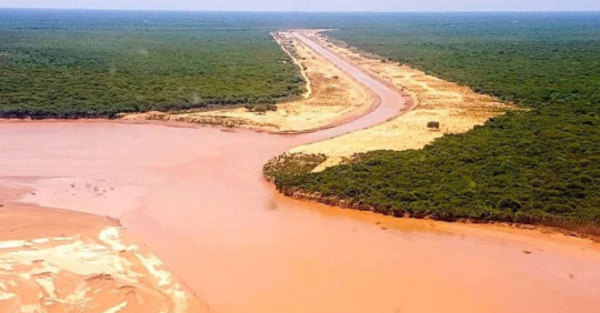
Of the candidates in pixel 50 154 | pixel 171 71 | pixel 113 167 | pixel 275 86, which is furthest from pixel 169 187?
pixel 171 71

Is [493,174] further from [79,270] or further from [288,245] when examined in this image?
[79,270]

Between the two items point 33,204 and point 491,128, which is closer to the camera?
point 33,204

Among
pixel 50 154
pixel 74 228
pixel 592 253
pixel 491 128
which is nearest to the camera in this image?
→ pixel 592 253

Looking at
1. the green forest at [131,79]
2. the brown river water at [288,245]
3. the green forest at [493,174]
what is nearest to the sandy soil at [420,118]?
the green forest at [493,174]

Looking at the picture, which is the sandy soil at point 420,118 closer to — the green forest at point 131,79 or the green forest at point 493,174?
the green forest at point 493,174

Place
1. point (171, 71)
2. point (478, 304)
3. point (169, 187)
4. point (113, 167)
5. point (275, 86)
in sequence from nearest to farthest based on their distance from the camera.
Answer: point (478, 304) < point (169, 187) < point (113, 167) < point (275, 86) < point (171, 71)

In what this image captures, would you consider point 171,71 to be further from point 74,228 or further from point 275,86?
point 74,228

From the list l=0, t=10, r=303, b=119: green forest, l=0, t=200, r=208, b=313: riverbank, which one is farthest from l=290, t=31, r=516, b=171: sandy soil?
l=0, t=200, r=208, b=313: riverbank
